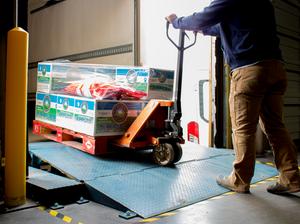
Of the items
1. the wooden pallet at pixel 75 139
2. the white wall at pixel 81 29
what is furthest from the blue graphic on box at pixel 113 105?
the white wall at pixel 81 29

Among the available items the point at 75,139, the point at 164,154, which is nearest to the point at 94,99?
the point at 164,154

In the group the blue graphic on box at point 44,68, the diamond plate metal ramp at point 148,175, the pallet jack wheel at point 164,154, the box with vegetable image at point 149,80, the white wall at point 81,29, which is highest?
the white wall at point 81,29

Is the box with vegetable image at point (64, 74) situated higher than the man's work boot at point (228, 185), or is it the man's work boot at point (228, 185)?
the box with vegetable image at point (64, 74)

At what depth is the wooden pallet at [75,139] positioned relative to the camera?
381cm

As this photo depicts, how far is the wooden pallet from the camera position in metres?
3.81

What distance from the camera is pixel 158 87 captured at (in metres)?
4.44

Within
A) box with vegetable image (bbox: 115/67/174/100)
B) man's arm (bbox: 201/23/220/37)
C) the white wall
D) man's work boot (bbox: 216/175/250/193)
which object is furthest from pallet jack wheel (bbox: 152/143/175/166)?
the white wall

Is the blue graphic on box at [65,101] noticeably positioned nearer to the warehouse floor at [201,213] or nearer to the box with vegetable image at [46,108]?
the box with vegetable image at [46,108]

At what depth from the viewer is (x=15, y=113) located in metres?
2.35

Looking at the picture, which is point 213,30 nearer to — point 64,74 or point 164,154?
point 164,154

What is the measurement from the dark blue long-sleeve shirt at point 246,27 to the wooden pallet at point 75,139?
5.90ft

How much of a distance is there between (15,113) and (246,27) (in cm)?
179

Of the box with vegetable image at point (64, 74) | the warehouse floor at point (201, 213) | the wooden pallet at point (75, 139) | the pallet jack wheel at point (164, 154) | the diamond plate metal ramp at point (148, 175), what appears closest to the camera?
the warehouse floor at point (201, 213)

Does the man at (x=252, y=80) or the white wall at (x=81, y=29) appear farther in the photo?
the white wall at (x=81, y=29)
